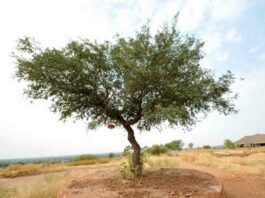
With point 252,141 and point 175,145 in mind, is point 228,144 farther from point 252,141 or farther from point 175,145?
point 175,145

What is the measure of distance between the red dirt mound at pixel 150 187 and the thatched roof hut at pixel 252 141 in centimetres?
6069

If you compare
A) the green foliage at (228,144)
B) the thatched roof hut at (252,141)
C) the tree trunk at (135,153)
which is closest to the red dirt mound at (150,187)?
the tree trunk at (135,153)

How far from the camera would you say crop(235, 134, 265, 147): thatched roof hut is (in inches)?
2716

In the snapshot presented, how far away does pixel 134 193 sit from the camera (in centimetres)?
1007

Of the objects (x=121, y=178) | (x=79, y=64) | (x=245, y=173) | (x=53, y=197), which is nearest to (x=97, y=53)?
(x=79, y=64)

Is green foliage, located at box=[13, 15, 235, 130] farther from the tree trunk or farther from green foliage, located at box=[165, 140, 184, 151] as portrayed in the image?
green foliage, located at box=[165, 140, 184, 151]

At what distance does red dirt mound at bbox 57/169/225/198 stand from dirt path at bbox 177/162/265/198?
1.81m

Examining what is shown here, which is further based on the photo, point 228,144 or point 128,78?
point 228,144

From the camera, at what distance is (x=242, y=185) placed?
15.3 metres

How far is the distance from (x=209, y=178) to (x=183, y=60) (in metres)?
4.73

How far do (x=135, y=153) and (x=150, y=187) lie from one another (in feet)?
7.10

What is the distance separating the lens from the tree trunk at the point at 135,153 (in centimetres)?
1268

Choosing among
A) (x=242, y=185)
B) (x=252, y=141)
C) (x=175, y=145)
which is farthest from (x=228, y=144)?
(x=242, y=185)

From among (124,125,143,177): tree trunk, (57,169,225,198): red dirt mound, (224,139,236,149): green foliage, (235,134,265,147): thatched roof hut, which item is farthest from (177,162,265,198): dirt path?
(224,139,236,149): green foliage
